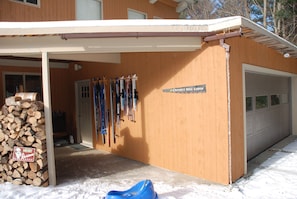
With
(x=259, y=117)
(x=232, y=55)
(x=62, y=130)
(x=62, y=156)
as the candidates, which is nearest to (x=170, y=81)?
(x=232, y=55)

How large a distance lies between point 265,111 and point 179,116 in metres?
3.07

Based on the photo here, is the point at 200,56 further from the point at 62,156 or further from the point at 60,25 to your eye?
the point at 62,156

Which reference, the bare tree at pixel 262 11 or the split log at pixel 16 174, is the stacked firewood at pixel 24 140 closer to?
A: the split log at pixel 16 174

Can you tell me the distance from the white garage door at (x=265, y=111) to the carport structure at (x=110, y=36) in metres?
1.60

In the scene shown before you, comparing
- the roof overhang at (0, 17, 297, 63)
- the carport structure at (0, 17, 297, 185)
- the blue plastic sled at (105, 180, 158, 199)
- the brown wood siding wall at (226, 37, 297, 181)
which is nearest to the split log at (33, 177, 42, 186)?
the carport structure at (0, 17, 297, 185)

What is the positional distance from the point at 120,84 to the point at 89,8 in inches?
114

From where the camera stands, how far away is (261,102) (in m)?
6.02

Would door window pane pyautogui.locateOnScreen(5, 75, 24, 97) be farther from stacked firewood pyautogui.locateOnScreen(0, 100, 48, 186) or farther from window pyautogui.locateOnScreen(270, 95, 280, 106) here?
window pyautogui.locateOnScreen(270, 95, 280, 106)

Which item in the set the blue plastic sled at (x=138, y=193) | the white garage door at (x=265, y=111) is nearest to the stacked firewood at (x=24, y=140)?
the blue plastic sled at (x=138, y=193)

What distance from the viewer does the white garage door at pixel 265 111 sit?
213 inches

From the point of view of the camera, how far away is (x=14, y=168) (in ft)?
12.8

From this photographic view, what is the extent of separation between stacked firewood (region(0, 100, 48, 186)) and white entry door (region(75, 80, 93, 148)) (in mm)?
3253

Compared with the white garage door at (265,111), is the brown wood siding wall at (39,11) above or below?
above

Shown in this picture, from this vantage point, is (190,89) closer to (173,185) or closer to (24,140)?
(173,185)
